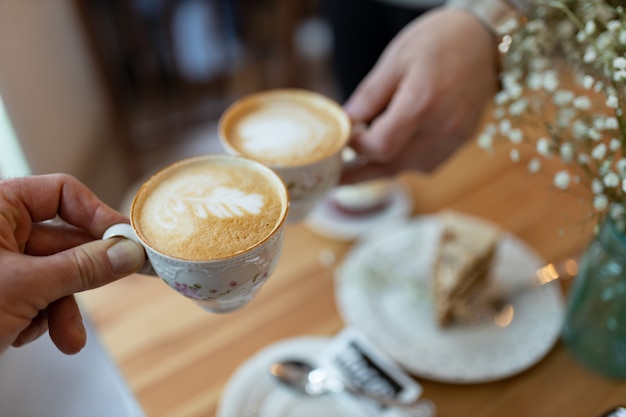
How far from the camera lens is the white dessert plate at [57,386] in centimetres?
80

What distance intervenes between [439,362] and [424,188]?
489 mm

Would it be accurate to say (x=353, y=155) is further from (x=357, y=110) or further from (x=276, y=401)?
(x=276, y=401)

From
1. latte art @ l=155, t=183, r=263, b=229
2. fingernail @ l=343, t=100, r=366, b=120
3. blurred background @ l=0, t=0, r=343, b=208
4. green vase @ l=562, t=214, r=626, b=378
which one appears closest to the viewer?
latte art @ l=155, t=183, r=263, b=229

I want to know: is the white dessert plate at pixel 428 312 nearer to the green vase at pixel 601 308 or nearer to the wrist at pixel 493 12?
the green vase at pixel 601 308

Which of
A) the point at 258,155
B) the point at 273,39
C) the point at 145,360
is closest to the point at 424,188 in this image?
the point at 258,155

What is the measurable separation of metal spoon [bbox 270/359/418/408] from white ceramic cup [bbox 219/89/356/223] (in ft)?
0.73

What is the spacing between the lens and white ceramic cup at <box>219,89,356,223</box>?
0.76 m

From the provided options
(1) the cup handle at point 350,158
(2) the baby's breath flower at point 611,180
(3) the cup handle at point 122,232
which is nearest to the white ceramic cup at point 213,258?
(3) the cup handle at point 122,232

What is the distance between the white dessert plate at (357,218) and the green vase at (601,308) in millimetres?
416

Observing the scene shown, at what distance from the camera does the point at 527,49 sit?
2.49 feet

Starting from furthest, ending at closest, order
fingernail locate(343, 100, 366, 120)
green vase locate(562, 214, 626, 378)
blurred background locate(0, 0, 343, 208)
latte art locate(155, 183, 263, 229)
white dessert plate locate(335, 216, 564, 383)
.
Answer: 1. blurred background locate(0, 0, 343, 208)
2. fingernail locate(343, 100, 366, 120)
3. white dessert plate locate(335, 216, 564, 383)
4. green vase locate(562, 214, 626, 378)
5. latte art locate(155, 183, 263, 229)

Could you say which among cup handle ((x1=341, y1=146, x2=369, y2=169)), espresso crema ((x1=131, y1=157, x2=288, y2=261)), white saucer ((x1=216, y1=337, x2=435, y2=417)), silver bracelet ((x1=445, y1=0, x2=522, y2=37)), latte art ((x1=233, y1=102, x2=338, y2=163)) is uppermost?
silver bracelet ((x1=445, y1=0, x2=522, y2=37))

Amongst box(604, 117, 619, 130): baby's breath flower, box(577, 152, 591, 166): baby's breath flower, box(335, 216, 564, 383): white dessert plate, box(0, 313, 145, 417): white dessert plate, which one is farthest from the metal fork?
box(0, 313, 145, 417): white dessert plate

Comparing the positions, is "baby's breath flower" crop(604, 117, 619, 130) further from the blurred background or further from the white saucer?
the blurred background
